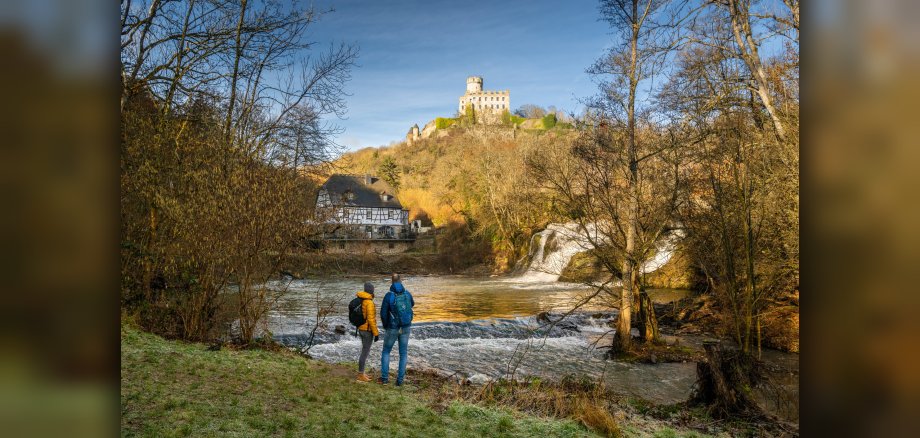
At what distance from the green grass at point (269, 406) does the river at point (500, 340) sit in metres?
2.83

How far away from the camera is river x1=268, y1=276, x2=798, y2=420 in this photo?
12.0 meters

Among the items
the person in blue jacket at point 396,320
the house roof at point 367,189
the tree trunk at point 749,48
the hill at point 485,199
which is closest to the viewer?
the person in blue jacket at point 396,320

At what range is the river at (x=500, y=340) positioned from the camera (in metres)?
12.0

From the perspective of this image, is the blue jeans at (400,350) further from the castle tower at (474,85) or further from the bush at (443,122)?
the castle tower at (474,85)

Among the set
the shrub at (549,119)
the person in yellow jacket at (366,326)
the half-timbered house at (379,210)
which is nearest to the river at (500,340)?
the person in yellow jacket at (366,326)

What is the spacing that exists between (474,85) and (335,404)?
114 metres

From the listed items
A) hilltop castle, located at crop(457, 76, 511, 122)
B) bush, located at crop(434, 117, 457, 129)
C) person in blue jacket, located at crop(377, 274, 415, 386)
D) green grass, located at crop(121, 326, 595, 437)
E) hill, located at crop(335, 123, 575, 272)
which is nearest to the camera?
green grass, located at crop(121, 326, 595, 437)

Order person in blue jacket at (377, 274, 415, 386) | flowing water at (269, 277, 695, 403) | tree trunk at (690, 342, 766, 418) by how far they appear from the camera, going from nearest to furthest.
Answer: tree trunk at (690, 342, 766, 418)
person in blue jacket at (377, 274, 415, 386)
flowing water at (269, 277, 695, 403)

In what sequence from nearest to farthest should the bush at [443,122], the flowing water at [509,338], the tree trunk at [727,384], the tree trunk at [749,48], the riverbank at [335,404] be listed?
the riverbank at [335,404] → the tree trunk at [727,384] → the tree trunk at [749,48] → the flowing water at [509,338] → the bush at [443,122]

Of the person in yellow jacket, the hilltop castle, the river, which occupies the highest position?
the hilltop castle

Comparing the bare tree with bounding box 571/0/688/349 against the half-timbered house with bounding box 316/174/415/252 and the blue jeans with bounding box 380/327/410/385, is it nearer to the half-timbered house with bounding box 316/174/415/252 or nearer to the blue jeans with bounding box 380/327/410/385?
the blue jeans with bounding box 380/327/410/385

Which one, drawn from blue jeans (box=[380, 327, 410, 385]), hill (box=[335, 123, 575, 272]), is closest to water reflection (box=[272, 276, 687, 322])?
blue jeans (box=[380, 327, 410, 385])

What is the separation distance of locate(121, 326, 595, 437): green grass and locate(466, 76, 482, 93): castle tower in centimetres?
11191
